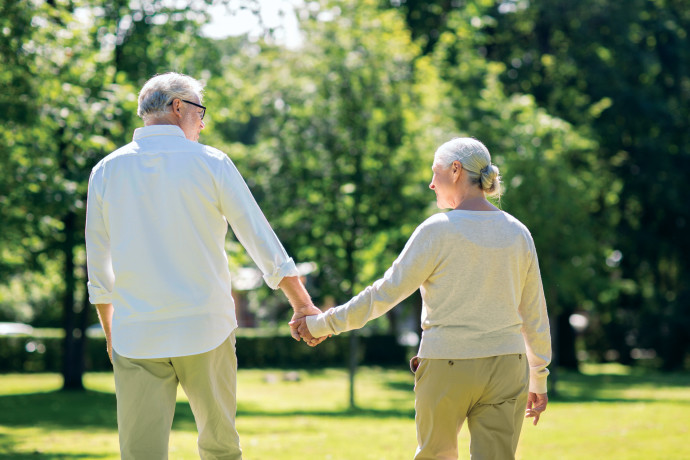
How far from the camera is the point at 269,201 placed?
63.7ft

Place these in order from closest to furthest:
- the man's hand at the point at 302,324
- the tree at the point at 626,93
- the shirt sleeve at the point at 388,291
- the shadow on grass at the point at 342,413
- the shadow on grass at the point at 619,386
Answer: the shirt sleeve at the point at 388,291 < the man's hand at the point at 302,324 < the shadow on grass at the point at 342,413 < the shadow on grass at the point at 619,386 < the tree at the point at 626,93

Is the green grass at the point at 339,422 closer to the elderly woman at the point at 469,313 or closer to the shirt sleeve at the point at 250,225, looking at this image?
the elderly woman at the point at 469,313

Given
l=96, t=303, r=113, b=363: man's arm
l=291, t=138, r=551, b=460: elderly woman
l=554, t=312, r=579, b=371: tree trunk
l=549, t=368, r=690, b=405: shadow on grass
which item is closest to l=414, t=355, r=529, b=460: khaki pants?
l=291, t=138, r=551, b=460: elderly woman

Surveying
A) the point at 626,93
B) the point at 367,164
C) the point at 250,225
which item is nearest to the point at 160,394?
the point at 250,225

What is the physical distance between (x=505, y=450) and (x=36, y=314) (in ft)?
153

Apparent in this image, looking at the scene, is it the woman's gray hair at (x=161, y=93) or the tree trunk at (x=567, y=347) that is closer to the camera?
the woman's gray hair at (x=161, y=93)

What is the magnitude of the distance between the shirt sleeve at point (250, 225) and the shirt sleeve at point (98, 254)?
0.53 m

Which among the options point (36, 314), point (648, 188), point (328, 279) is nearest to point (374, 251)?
point (328, 279)

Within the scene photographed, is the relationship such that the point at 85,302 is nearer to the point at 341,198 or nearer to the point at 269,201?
the point at 269,201

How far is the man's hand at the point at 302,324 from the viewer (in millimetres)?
4316

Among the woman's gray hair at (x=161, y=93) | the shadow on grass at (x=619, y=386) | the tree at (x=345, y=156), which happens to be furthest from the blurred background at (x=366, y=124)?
the woman's gray hair at (x=161, y=93)

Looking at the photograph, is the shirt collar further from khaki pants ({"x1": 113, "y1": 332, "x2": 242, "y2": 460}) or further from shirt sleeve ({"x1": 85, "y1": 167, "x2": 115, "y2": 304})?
khaki pants ({"x1": 113, "y1": 332, "x2": 242, "y2": 460})

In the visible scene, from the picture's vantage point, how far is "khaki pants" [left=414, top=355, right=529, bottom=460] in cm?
387

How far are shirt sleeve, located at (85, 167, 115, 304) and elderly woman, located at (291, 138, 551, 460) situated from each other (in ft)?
3.87
